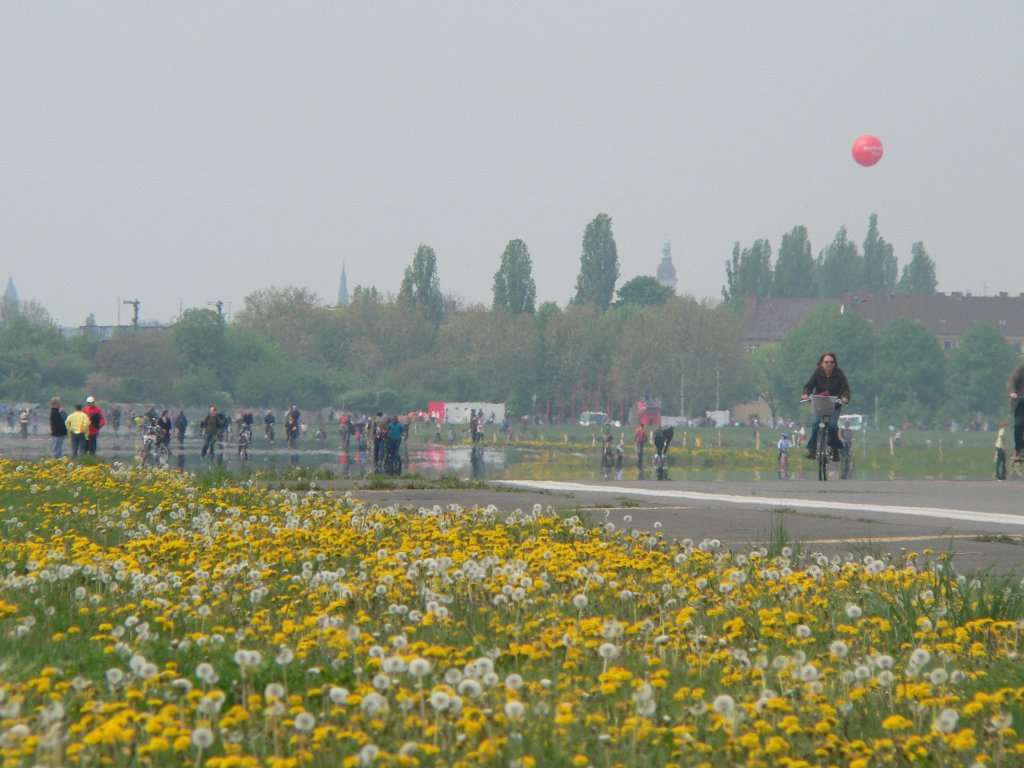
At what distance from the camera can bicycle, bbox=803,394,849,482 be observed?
21188 mm

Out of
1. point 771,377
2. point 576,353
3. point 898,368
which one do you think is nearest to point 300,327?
Result: point 576,353

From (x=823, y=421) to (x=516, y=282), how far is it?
5663 inches

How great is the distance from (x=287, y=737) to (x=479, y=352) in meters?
144

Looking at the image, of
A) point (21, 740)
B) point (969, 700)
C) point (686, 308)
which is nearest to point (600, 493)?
point (969, 700)

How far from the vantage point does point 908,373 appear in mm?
144250

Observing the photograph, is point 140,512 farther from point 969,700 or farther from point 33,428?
point 33,428

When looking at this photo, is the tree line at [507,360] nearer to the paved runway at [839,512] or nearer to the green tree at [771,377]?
the green tree at [771,377]

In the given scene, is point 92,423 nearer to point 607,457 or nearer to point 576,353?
point 607,457

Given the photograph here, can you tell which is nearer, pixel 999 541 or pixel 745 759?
pixel 745 759

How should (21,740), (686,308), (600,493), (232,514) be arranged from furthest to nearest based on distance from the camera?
(686,308), (600,493), (232,514), (21,740)

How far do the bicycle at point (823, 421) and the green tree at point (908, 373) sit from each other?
12538cm

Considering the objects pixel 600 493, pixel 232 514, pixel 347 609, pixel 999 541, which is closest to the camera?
pixel 347 609

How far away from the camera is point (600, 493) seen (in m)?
17.5

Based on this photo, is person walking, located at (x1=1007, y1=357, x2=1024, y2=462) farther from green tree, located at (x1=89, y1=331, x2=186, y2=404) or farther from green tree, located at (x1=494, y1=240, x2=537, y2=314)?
green tree, located at (x1=494, y1=240, x2=537, y2=314)
